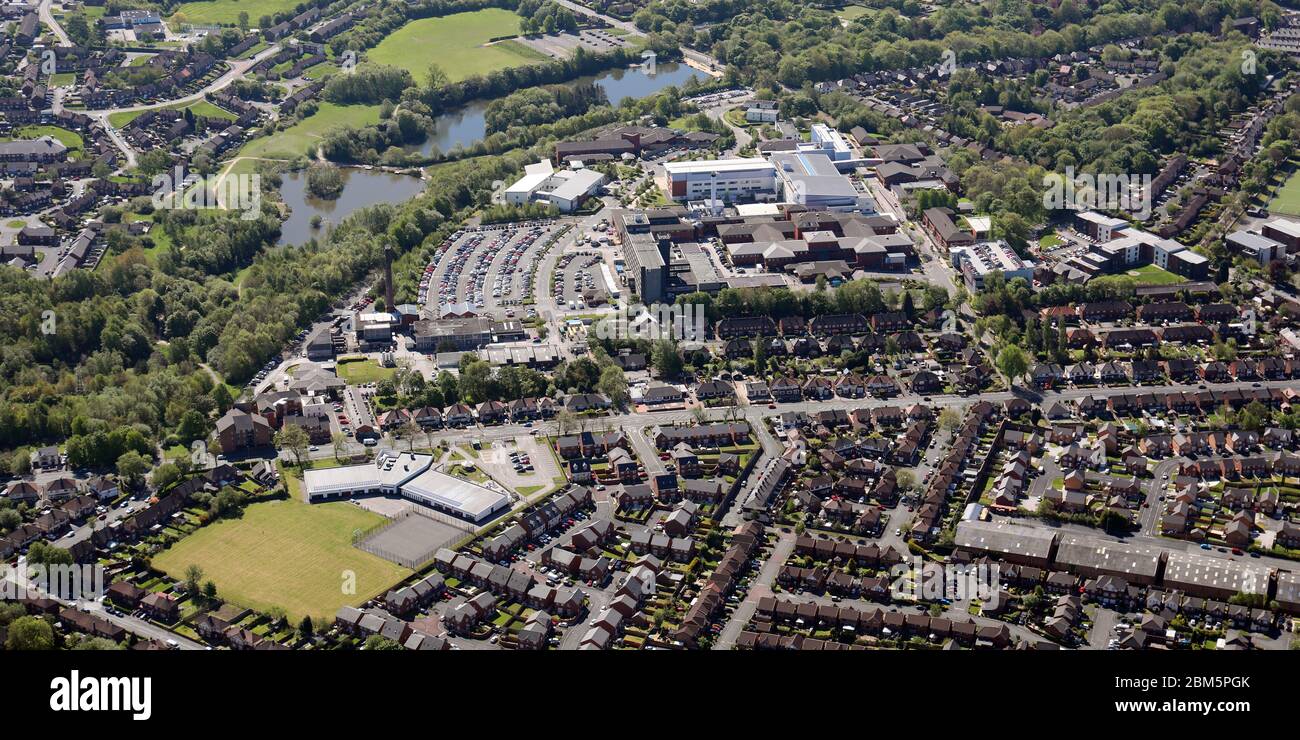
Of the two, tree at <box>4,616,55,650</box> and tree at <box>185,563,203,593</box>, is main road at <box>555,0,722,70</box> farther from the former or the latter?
tree at <box>4,616,55,650</box>

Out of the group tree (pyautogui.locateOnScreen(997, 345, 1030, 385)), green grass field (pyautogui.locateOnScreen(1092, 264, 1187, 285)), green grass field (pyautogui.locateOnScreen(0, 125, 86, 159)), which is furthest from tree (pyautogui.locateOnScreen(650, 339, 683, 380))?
green grass field (pyautogui.locateOnScreen(0, 125, 86, 159))

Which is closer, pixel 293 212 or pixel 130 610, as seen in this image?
pixel 130 610

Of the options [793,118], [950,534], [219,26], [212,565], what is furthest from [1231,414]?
[219,26]

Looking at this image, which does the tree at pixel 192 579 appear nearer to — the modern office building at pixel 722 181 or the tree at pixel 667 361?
the tree at pixel 667 361

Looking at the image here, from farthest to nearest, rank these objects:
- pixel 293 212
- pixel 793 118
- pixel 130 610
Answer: pixel 793 118
pixel 293 212
pixel 130 610

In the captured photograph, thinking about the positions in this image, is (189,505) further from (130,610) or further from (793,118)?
(793,118)

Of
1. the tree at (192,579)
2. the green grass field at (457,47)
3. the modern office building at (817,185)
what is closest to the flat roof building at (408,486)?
the tree at (192,579)
